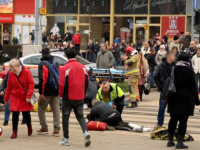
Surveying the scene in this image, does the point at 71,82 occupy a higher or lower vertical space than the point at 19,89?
higher

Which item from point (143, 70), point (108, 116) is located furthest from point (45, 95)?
point (143, 70)

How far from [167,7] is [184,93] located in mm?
35074

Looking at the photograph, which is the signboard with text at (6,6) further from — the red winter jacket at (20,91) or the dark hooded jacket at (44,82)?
the red winter jacket at (20,91)

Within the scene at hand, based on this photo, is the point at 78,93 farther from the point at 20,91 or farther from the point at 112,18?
the point at 112,18

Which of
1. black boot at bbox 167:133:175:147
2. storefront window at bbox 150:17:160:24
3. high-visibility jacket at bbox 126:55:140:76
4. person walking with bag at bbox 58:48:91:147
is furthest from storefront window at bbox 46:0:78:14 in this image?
black boot at bbox 167:133:175:147

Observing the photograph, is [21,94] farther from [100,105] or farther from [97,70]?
[97,70]

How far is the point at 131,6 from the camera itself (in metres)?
46.0

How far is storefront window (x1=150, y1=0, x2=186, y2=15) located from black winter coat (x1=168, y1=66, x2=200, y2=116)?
34406 millimetres

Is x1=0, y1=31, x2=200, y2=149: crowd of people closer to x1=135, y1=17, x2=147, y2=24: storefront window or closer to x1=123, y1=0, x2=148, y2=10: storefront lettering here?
x1=135, y1=17, x2=147, y2=24: storefront window

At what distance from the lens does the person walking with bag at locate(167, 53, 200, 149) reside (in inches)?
400

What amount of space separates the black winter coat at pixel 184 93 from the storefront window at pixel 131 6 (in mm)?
35694

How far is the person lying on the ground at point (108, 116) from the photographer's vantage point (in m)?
12.6

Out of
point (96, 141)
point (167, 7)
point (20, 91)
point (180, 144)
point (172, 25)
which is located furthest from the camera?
point (167, 7)

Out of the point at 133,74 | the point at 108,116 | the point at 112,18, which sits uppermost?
the point at 112,18
